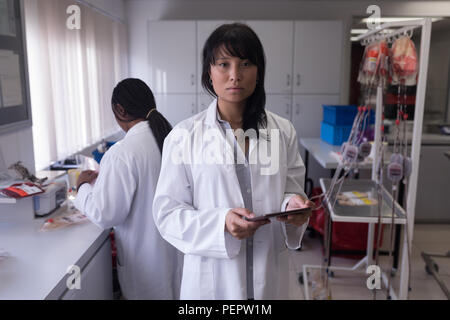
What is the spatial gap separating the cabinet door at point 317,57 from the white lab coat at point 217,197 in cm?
267

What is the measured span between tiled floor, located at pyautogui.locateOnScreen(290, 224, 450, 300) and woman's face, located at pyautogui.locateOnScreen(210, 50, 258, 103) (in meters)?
1.85

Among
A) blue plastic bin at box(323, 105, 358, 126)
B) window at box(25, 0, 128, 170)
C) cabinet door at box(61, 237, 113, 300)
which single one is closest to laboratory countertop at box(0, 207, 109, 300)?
cabinet door at box(61, 237, 113, 300)

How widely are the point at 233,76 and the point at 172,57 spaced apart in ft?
1.93

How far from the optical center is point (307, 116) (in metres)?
3.66

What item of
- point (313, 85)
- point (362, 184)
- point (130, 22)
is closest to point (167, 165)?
point (130, 22)

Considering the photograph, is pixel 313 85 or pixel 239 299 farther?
pixel 313 85

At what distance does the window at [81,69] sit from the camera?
896 millimetres

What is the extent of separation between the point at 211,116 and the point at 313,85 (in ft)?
9.94

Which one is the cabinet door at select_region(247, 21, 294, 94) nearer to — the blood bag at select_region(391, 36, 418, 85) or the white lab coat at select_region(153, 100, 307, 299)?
the blood bag at select_region(391, 36, 418, 85)

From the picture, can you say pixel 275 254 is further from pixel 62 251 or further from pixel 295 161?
pixel 62 251

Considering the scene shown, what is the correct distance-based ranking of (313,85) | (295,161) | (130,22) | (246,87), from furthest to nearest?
(313,85) → (130,22) → (295,161) → (246,87)

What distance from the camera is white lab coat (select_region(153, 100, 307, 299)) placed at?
830mm

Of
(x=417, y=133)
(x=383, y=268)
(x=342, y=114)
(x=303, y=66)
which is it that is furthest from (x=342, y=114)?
(x=417, y=133)

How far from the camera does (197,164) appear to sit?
32.6 inches
